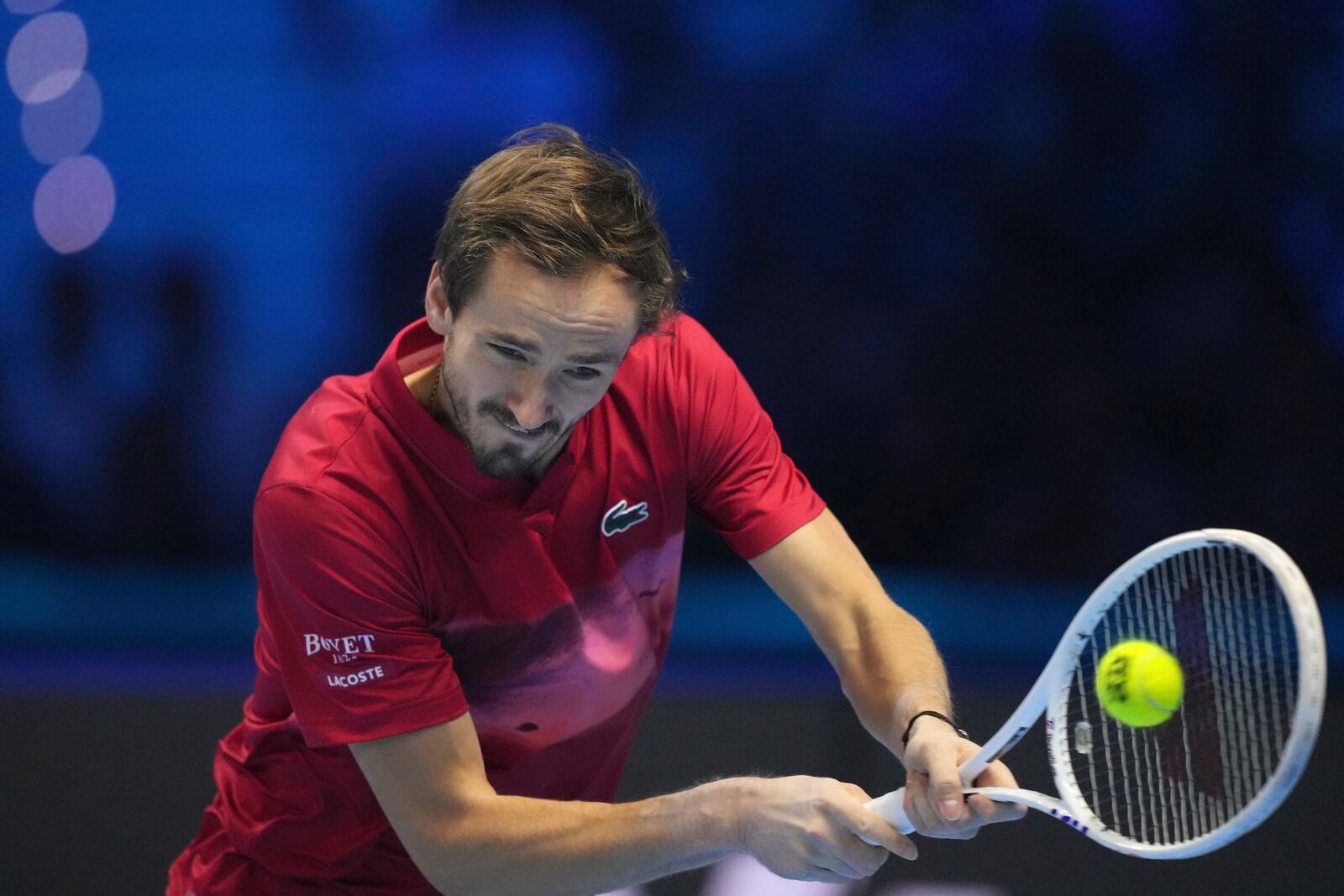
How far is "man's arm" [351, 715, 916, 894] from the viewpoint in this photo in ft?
6.95

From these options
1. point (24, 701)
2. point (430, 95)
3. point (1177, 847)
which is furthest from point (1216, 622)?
point (430, 95)

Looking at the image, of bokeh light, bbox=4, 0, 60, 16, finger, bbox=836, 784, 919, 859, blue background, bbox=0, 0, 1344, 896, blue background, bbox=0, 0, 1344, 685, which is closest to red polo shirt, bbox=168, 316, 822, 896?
finger, bbox=836, 784, 919, 859

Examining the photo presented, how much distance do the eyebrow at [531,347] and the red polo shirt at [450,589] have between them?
0.60 ft

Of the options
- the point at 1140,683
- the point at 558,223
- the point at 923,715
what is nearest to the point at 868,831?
the point at 923,715

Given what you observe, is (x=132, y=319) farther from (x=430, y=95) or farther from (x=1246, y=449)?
(x=1246, y=449)

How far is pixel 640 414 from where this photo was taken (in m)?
2.45

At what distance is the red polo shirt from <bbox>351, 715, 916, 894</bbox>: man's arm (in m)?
0.06

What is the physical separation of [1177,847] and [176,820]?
264cm

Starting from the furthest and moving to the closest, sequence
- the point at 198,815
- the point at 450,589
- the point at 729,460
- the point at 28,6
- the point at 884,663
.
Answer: the point at 28,6 → the point at 198,815 → the point at 729,460 → the point at 884,663 → the point at 450,589

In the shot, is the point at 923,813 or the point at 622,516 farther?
the point at 622,516

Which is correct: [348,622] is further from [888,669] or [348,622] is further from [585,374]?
[888,669]

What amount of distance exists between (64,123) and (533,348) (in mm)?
3047

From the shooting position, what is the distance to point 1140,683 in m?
1.96

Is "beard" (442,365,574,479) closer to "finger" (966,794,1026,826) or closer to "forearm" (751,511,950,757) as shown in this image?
"forearm" (751,511,950,757)
